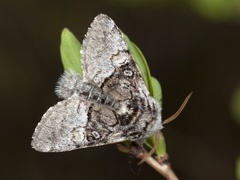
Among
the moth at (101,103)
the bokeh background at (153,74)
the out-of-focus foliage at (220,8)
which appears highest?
the out-of-focus foliage at (220,8)

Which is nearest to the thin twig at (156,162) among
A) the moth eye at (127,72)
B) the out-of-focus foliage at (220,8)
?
the moth eye at (127,72)

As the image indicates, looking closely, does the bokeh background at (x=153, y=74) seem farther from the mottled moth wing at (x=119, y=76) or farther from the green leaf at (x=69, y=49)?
the green leaf at (x=69, y=49)

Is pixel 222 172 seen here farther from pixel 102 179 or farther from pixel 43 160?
pixel 43 160

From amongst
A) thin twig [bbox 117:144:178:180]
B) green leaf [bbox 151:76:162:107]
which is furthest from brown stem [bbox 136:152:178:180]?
green leaf [bbox 151:76:162:107]

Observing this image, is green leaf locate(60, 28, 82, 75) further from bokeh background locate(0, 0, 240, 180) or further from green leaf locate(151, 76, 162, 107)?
bokeh background locate(0, 0, 240, 180)

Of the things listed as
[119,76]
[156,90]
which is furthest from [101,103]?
[156,90]

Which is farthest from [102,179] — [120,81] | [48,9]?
[120,81]
